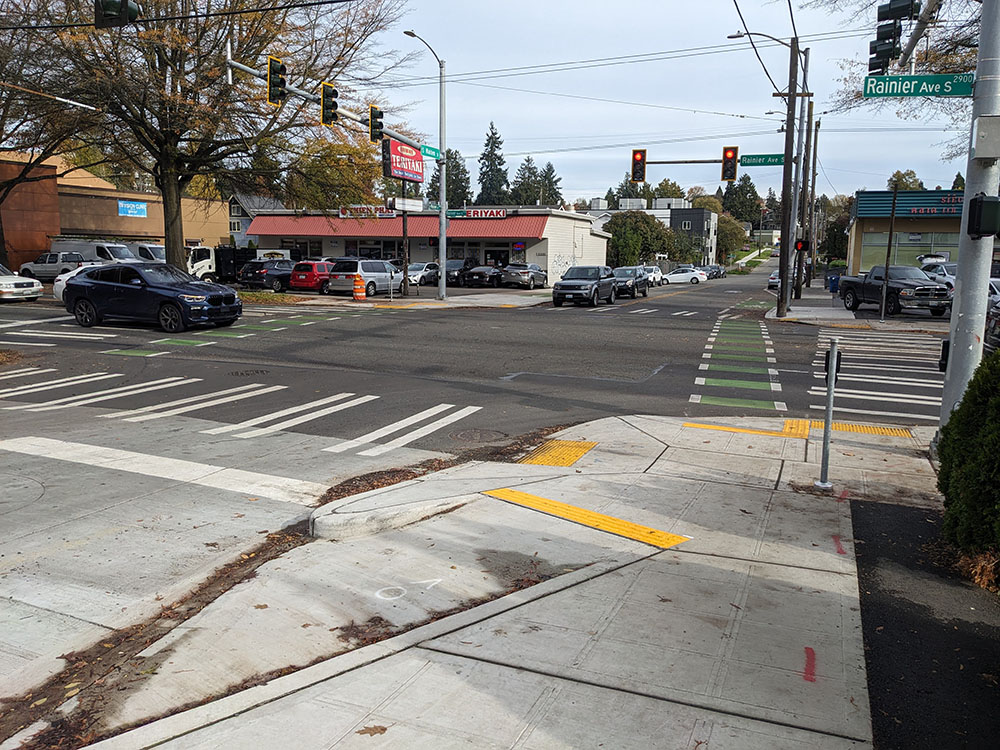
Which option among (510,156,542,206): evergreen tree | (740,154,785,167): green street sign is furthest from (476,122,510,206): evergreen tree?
(740,154,785,167): green street sign

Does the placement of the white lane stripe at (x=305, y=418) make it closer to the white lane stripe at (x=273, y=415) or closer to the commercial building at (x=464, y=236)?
the white lane stripe at (x=273, y=415)

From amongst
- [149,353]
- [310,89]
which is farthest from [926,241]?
[149,353]

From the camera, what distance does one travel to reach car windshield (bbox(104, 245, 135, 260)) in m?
40.1

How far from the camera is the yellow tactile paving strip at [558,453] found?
27.1 ft

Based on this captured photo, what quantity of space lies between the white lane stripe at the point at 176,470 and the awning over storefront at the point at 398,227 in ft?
148

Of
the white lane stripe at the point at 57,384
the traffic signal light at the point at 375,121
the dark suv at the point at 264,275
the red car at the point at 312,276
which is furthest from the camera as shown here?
the dark suv at the point at 264,275

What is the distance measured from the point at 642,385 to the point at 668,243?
259 feet

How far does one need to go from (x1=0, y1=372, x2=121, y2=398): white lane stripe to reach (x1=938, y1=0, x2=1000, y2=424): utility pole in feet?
42.4

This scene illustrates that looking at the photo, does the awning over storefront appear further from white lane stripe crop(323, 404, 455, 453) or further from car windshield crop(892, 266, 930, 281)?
white lane stripe crop(323, 404, 455, 453)

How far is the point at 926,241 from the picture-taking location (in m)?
48.5

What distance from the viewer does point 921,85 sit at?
30.0 feet

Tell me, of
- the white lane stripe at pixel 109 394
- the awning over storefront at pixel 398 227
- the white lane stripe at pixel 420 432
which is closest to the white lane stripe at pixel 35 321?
the white lane stripe at pixel 109 394

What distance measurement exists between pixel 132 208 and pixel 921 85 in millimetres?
54985

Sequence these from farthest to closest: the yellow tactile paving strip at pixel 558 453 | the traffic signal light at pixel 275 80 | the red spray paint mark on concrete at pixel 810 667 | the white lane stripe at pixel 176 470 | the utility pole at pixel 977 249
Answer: the traffic signal light at pixel 275 80
the yellow tactile paving strip at pixel 558 453
the utility pole at pixel 977 249
the white lane stripe at pixel 176 470
the red spray paint mark on concrete at pixel 810 667
